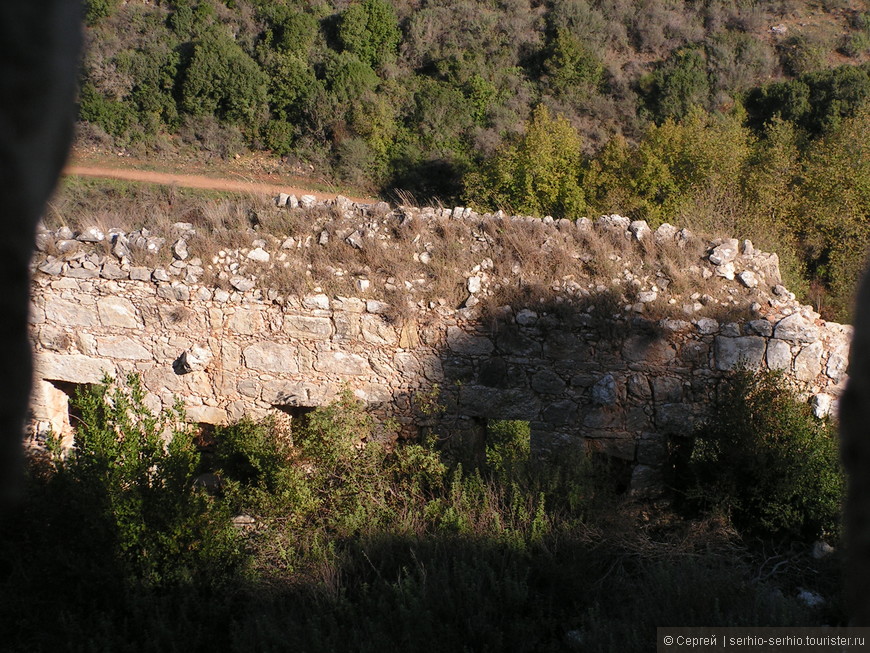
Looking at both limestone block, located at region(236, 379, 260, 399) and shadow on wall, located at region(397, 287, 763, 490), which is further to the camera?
limestone block, located at region(236, 379, 260, 399)

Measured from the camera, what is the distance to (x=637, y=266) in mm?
6406

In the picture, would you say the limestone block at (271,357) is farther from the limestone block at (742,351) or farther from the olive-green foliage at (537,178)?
the olive-green foliage at (537,178)

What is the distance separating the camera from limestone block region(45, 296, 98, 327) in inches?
265

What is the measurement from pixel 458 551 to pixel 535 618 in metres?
0.71

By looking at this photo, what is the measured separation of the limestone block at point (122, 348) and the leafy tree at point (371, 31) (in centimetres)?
2033

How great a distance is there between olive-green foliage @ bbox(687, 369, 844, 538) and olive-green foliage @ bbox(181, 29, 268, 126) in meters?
20.3

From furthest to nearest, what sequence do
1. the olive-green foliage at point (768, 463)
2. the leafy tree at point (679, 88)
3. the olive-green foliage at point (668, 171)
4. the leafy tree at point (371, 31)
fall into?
the leafy tree at point (371, 31)
the leafy tree at point (679, 88)
the olive-green foliage at point (668, 171)
the olive-green foliage at point (768, 463)

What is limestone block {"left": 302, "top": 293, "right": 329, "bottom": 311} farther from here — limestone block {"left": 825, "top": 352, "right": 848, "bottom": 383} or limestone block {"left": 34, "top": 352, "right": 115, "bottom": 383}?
limestone block {"left": 825, "top": 352, "right": 848, "bottom": 383}

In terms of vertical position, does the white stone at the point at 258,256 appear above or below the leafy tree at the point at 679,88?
below

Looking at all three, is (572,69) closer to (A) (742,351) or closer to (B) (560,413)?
(A) (742,351)

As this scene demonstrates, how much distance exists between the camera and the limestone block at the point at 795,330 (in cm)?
569

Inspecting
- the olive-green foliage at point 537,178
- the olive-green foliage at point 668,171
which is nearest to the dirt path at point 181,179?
the olive-green foliage at point 537,178

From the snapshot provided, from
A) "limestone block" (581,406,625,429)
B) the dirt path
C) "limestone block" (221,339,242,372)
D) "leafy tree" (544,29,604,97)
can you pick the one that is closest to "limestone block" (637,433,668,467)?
"limestone block" (581,406,625,429)

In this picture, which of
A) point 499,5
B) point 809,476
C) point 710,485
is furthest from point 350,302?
point 499,5
